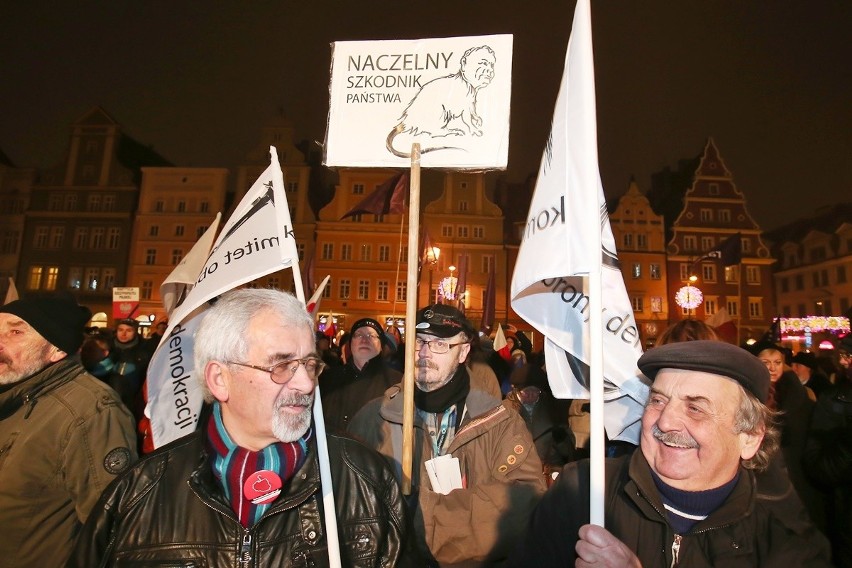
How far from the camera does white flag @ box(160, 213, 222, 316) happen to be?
→ 3.63m

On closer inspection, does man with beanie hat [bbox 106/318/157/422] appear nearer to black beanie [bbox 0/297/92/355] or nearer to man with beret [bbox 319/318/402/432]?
man with beret [bbox 319/318/402/432]

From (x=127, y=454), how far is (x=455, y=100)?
8.00 feet

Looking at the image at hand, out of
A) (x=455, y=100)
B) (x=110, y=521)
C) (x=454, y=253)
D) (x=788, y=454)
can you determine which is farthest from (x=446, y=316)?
(x=454, y=253)

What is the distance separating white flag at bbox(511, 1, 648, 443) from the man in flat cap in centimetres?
44

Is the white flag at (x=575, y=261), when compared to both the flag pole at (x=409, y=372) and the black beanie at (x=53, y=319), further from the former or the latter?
the black beanie at (x=53, y=319)

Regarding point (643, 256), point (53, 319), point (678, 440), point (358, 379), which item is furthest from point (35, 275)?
point (678, 440)

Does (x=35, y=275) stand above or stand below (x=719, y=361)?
above

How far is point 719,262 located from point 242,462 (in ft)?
139

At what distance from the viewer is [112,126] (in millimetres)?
39344

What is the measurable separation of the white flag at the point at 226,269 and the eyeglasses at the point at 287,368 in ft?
1.71

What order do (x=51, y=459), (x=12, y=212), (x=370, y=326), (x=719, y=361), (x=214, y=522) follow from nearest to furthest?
(x=214, y=522) → (x=719, y=361) → (x=51, y=459) → (x=370, y=326) → (x=12, y=212)

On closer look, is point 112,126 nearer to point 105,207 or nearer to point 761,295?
point 105,207

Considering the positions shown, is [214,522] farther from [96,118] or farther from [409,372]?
[96,118]

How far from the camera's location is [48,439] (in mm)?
2697
